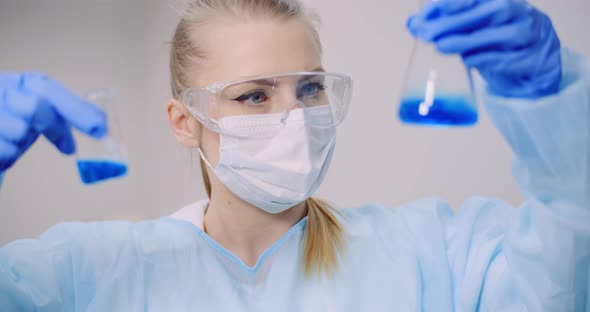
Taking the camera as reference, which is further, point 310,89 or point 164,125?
point 164,125

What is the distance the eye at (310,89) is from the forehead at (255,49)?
0.15 ft

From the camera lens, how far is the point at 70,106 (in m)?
Result: 1.17

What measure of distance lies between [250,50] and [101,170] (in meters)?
0.51


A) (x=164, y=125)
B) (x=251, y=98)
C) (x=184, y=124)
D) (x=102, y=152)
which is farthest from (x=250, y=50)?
(x=164, y=125)

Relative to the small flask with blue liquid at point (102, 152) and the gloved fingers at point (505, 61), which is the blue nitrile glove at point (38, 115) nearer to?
the small flask with blue liquid at point (102, 152)

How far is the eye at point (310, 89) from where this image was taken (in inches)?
60.6

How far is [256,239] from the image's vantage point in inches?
67.4

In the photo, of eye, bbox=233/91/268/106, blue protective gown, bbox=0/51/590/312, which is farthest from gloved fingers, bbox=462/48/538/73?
eye, bbox=233/91/268/106

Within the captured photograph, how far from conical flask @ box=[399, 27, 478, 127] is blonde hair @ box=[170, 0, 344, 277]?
1.90 feet

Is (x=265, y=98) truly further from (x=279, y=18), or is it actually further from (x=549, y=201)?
(x=549, y=201)

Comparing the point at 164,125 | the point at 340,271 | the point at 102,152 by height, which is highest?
the point at 102,152

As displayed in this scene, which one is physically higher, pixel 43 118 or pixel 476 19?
pixel 476 19

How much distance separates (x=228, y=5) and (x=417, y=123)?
0.77 meters

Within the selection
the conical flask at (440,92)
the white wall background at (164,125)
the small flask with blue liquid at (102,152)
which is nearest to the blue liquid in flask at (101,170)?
the small flask with blue liquid at (102,152)
